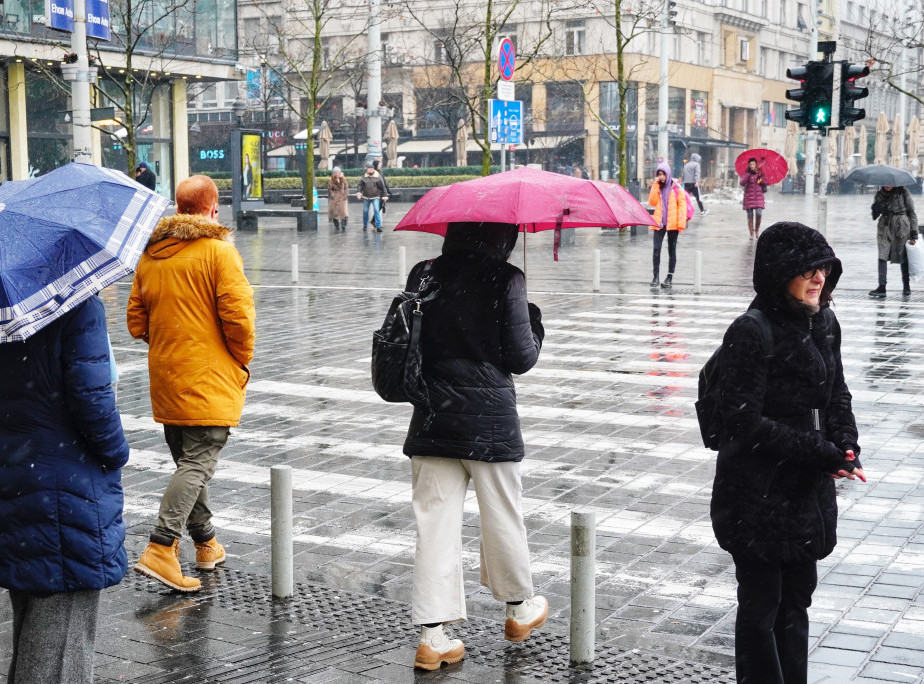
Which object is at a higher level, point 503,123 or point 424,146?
point 424,146

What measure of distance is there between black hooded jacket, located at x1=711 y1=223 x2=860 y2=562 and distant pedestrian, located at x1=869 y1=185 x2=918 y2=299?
47.2 ft

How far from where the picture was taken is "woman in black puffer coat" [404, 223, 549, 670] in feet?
17.0

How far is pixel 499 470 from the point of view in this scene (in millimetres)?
5215

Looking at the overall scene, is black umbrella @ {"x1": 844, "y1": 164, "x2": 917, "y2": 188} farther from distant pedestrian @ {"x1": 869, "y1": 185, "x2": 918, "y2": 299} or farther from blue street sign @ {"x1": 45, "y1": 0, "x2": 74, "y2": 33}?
blue street sign @ {"x1": 45, "y1": 0, "x2": 74, "y2": 33}

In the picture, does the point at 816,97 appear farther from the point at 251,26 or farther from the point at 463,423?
the point at 251,26

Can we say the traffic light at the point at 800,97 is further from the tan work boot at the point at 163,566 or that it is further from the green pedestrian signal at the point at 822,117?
the tan work boot at the point at 163,566

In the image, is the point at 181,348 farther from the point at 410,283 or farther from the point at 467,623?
the point at 467,623

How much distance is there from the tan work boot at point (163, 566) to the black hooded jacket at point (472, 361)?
1496 mm

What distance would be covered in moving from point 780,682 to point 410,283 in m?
2.12

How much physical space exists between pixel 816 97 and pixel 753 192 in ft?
41.5

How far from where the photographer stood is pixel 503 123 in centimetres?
2398

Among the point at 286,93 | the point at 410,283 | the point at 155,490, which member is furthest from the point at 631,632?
the point at 286,93

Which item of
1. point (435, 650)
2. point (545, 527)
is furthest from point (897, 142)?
point (435, 650)

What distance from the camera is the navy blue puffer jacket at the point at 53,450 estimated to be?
3953 mm
